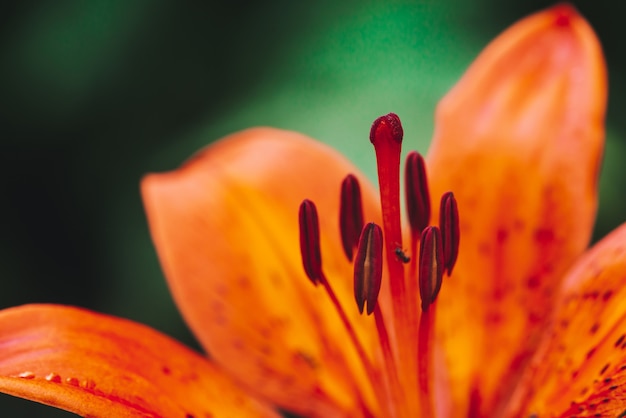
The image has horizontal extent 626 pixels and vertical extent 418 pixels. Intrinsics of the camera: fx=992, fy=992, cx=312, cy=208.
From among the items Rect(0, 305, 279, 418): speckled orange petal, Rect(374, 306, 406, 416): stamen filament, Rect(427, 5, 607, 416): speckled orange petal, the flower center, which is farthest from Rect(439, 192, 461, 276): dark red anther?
Rect(0, 305, 279, 418): speckled orange petal

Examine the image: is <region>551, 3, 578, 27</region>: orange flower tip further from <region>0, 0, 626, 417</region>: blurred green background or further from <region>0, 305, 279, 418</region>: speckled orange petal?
<region>0, 305, 279, 418</region>: speckled orange petal

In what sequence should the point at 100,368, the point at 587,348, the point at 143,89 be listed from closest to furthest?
1. the point at 100,368
2. the point at 587,348
3. the point at 143,89

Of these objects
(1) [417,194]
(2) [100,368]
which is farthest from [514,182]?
(2) [100,368]

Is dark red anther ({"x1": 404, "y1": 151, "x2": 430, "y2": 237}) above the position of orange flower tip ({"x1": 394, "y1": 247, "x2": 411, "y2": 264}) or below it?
above

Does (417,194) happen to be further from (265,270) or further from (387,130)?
(265,270)

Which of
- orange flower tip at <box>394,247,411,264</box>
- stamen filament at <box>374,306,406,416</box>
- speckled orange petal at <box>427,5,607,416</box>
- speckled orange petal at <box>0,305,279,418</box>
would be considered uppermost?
speckled orange petal at <box>427,5,607,416</box>
